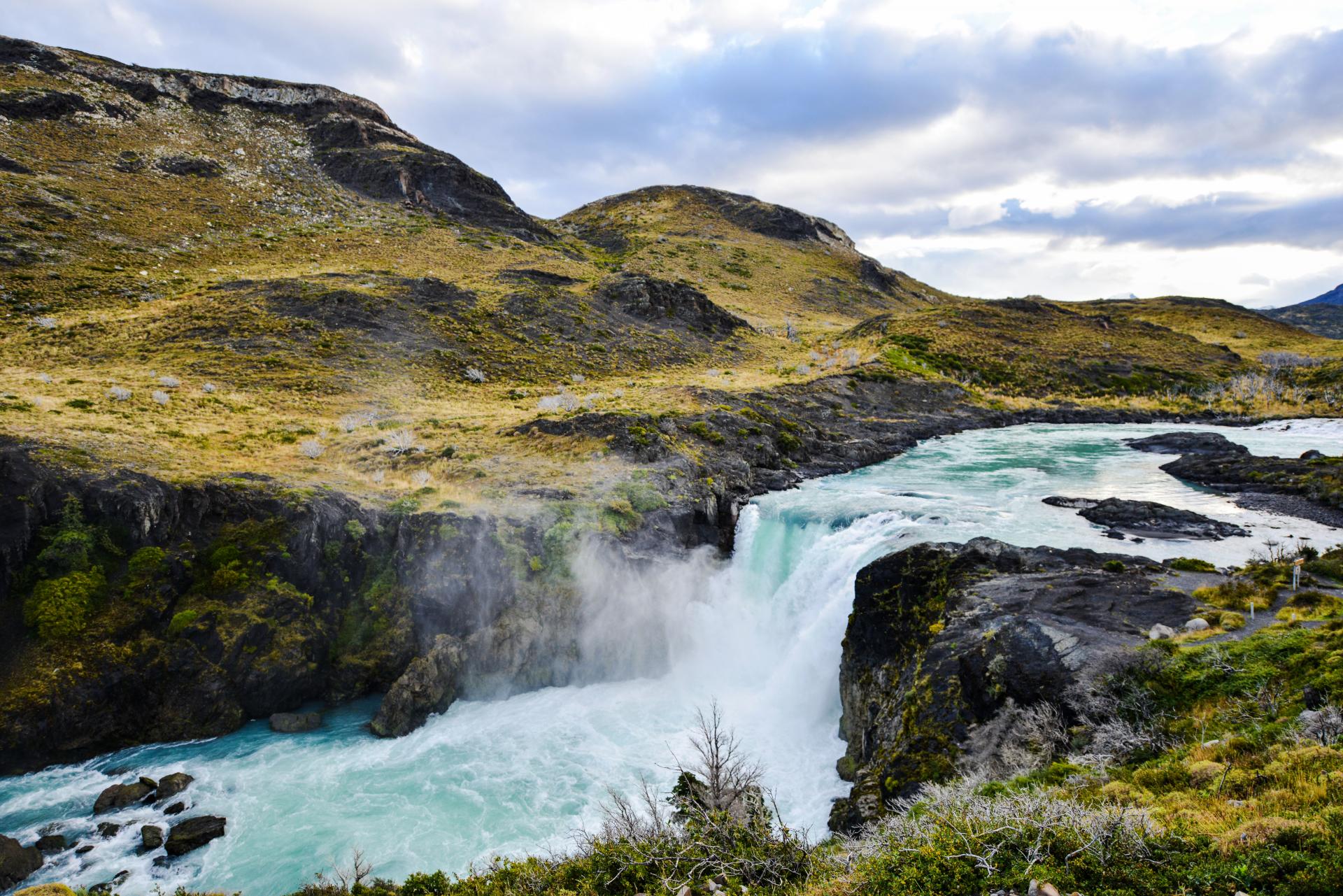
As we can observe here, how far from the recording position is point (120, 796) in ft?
58.9

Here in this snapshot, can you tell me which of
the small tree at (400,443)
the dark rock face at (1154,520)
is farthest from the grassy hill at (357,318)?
the dark rock face at (1154,520)

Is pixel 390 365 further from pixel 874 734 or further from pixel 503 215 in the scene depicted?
pixel 503 215

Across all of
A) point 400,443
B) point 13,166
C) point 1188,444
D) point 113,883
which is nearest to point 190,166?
point 13,166

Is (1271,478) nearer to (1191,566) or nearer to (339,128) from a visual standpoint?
(1191,566)

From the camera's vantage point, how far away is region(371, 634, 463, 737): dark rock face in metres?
21.7

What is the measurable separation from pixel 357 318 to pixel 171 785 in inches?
1747

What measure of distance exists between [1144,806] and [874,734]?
9375 millimetres

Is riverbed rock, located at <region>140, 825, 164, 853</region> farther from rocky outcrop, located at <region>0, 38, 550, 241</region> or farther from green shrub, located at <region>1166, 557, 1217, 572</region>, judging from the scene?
rocky outcrop, located at <region>0, 38, 550, 241</region>

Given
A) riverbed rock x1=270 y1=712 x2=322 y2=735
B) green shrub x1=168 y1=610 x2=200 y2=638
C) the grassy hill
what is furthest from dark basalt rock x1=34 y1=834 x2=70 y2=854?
the grassy hill

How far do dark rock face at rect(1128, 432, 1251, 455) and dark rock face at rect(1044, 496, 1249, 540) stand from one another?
51.7 feet

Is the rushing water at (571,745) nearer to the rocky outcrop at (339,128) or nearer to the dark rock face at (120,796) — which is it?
the dark rock face at (120,796)

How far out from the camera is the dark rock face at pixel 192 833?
652 inches

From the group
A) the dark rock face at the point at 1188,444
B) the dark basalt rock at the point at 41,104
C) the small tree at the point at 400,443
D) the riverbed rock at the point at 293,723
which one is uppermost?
the dark basalt rock at the point at 41,104

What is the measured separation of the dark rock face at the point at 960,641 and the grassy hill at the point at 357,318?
15842mm
